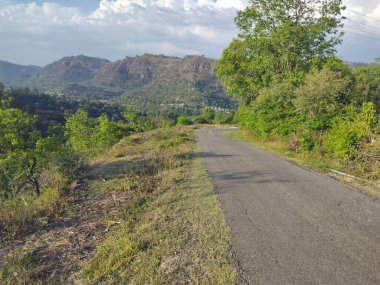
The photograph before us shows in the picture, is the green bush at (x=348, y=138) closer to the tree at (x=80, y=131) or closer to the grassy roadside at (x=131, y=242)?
the grassy roadside at (x=131, y=242)

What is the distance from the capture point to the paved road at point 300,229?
12.4 ft

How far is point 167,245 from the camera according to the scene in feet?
14.8

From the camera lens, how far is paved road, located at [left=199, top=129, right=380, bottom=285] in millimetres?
3781

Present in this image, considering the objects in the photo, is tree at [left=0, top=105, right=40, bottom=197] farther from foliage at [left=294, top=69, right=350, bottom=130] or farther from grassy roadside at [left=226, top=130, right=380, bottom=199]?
foliage at [left=294, top=69, right=350, bottom=130]

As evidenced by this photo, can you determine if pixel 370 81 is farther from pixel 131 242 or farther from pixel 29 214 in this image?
pixel 29 214

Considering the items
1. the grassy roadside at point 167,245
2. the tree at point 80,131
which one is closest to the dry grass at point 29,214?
the grassy roadside at point 167,245

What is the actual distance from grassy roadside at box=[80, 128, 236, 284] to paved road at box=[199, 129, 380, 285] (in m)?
0.34

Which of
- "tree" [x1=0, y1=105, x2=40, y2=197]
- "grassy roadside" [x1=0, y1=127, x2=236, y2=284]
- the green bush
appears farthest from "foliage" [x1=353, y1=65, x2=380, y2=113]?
"tree" [x1=0, y1=105, x2=40, y2=197]

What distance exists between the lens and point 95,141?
24109 millimetres

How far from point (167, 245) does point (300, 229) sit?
8.56 feet

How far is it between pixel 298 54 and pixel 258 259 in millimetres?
18824

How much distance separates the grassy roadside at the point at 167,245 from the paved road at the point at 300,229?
34cm

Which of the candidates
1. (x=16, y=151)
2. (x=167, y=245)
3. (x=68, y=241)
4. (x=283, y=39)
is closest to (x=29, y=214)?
(x=68, y=241)

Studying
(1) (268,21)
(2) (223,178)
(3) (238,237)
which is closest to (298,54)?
(1) (268,21)
